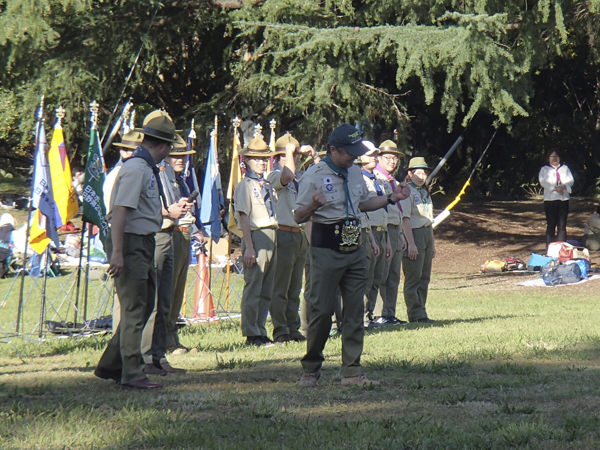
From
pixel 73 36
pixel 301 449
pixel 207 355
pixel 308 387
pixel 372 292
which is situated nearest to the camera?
pixel 301 449

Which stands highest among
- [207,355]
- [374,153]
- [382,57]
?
[382,57]

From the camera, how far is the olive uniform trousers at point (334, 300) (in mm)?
6539

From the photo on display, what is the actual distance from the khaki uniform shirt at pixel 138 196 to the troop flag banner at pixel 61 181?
3.36 m

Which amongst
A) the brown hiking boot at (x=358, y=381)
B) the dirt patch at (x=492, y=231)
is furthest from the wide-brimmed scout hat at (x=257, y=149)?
the dirt patch at (x=492, y=231)

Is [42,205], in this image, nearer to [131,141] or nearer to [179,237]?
[131,141]

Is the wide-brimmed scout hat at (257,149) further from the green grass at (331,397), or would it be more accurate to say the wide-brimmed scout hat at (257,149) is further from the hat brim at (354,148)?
the hat brim at (354,148)

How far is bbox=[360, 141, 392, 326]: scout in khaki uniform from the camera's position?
32.7ft

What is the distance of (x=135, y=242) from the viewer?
6430 millimetres

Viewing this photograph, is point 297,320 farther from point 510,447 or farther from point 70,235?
point 70,235

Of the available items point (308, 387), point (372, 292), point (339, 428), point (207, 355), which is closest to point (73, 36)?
point (372, 292)

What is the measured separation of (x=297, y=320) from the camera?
9.96 meters

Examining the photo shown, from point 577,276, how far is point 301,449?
1201 cm

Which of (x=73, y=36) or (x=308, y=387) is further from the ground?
(x=73, y=36)

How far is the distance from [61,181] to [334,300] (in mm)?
4278
